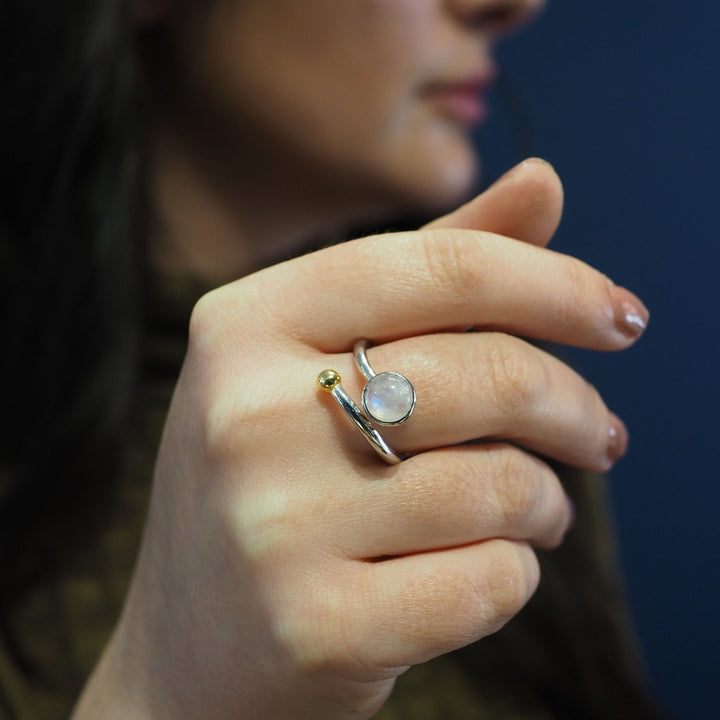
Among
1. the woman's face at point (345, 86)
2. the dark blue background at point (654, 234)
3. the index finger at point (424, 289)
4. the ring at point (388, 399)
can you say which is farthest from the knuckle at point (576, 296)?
the woman's face at point (345, 86)

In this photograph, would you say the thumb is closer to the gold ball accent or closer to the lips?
the gold ball accent

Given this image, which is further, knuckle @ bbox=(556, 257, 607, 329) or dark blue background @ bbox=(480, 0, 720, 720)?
dark blue background @ bbox=(480, 0, 720, 720)

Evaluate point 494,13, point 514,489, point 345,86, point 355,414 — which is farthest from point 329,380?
point 494,13

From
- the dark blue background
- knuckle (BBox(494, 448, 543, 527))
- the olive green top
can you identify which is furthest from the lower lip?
knuckle (BBox(494, 448, 543, 527))

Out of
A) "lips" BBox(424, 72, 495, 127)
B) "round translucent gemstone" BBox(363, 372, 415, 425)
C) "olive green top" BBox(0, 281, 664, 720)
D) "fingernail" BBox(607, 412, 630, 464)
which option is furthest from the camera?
"lips" BBox(424, 72, 495, 127)

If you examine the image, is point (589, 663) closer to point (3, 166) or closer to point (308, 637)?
point (308, 637)

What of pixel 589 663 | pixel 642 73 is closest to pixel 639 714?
pixel 589 663
